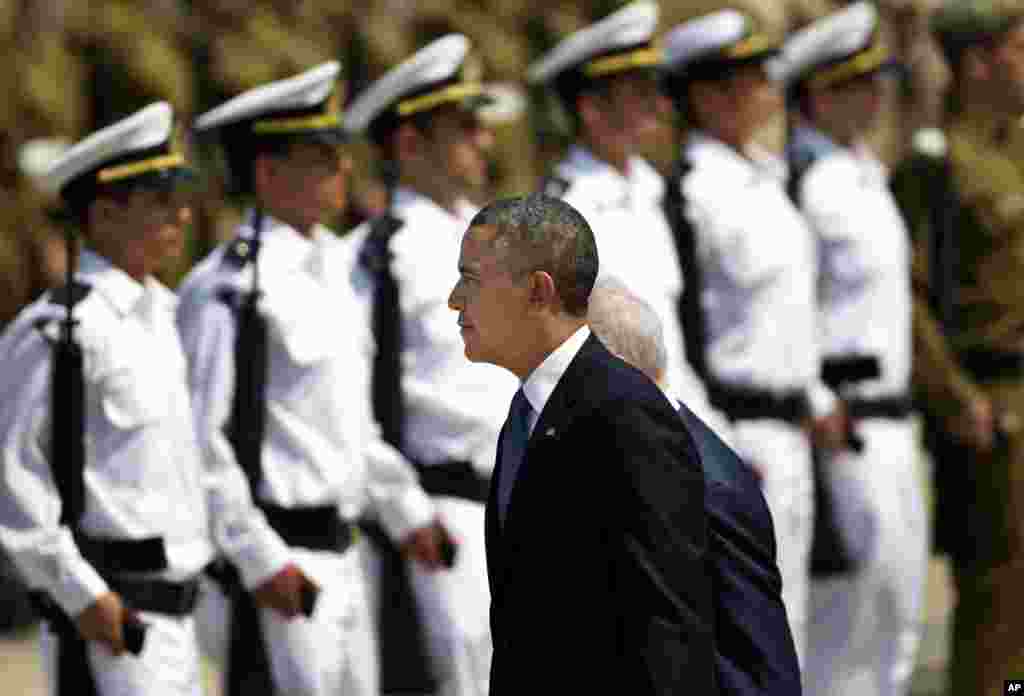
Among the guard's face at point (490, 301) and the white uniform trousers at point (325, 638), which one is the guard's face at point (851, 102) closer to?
the white uniform trousers at point (325, 638)

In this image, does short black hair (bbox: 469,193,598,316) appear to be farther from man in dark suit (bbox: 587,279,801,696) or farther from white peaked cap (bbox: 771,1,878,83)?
white peaked cap (bbox: 771,1,878,83)

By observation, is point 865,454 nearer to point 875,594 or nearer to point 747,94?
point 875,594

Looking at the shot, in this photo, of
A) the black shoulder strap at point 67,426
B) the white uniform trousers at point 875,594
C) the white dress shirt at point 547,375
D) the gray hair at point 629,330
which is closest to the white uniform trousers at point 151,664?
the black shoulder strap at point 67,426

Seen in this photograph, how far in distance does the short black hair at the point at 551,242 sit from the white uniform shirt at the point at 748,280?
13.2ft

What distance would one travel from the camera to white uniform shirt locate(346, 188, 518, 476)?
23.7 ft

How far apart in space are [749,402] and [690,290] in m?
0.39

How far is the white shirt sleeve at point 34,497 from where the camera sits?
235 inches

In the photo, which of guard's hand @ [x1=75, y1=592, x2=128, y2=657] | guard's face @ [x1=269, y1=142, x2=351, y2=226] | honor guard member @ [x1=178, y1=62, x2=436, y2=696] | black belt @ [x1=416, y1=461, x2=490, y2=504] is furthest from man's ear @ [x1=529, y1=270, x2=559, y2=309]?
black belt @ [x1=416, y1=461, x2=490, y2=504]

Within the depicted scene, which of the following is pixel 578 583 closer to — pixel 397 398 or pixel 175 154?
pixel 175 154

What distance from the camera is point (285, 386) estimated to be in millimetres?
6684

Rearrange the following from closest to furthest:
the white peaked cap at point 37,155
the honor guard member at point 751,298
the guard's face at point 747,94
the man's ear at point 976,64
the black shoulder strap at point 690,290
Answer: the black shoulder strap at point 690,290 < the honor guard member at point 751,298 < the guard's face at point 747,94 < the man's ear at point 976,64 < the white peaked cap at point 37,155

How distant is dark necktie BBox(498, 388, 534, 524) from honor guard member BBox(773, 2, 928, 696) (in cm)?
455

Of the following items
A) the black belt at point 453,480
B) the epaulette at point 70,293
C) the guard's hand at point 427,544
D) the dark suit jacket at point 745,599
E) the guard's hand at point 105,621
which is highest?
the epaulette at point 70,293

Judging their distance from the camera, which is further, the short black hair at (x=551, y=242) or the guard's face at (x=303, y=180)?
the guard's face at (x=303, y=180)
